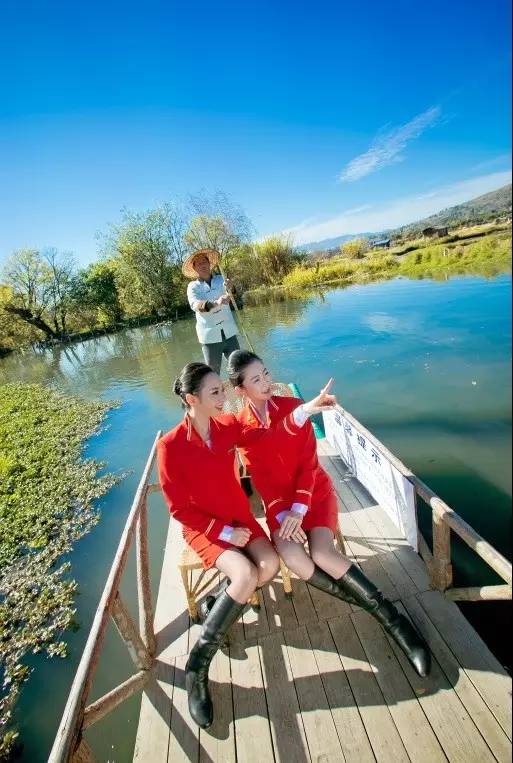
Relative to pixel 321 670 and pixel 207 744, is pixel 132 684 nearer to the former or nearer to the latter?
pixel 207 744

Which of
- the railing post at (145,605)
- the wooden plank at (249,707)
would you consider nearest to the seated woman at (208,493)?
the wooden plank at (249,707)

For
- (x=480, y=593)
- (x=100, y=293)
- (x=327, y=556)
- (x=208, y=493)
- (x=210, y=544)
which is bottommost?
(x=480, y=593)

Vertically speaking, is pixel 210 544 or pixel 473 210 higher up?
pixel 473 210

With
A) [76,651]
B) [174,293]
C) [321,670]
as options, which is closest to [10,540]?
[76,651]

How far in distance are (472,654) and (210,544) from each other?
158 cm

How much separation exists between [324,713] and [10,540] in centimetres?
489

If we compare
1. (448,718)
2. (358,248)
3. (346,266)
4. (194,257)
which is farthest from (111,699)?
(346,266)

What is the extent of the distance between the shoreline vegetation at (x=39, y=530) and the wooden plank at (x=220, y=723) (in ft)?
6.09

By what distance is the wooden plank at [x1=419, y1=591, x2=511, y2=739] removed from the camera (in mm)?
1789

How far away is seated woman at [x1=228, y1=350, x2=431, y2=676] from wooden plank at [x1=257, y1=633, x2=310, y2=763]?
567 millimetres

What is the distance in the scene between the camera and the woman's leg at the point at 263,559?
7.04 ft

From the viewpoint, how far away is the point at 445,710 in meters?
1.80

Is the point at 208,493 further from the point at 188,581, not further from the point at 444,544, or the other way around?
the point at 444,544

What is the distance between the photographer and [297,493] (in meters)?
2.29
